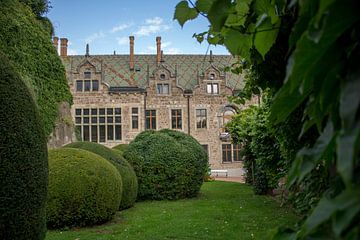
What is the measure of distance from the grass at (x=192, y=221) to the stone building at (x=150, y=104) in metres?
17.8

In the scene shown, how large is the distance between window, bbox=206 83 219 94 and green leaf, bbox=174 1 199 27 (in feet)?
97.3

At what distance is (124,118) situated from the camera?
29.7m

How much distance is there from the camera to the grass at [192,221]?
7434 mm

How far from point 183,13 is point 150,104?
2911 cm

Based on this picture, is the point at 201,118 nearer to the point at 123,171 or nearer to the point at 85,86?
the point at 85,86

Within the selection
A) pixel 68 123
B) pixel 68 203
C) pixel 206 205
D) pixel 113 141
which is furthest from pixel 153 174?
pixel 113 141

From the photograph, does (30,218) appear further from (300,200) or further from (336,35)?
(336,35)

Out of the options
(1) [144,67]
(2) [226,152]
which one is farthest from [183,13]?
(1) [144,67]

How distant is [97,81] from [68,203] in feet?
73.6

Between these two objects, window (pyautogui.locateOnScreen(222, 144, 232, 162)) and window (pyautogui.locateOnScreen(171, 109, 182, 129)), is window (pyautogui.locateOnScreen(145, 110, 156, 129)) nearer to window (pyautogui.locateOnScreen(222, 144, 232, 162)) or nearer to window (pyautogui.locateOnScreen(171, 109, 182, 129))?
window (pyautogui.locateOnScreen(171, 109, 182, 129))

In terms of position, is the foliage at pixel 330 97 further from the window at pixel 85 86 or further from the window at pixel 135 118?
the window at pixel 85 86

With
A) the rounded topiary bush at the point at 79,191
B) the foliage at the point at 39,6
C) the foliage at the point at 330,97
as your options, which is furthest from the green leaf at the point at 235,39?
the foliage at the point at 39,6

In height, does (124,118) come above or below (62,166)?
above

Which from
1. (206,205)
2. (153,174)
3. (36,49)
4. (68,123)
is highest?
(36,49)
